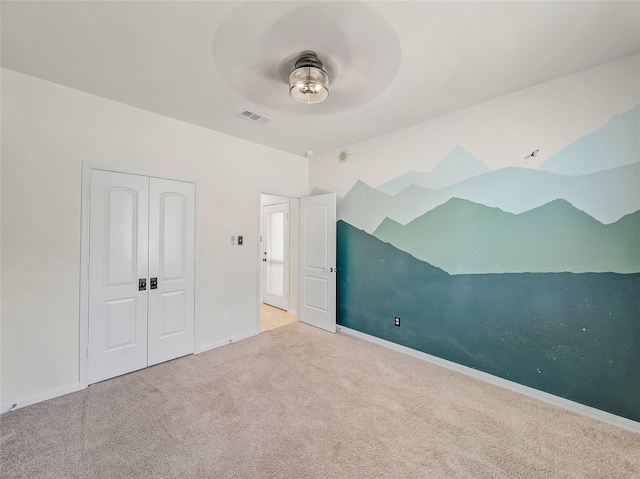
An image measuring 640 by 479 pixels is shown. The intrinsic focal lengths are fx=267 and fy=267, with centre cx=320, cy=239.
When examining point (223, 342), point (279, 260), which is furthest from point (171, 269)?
point (279, 260)

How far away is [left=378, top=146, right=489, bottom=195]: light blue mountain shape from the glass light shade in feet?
5.32

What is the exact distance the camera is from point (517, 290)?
257 cm

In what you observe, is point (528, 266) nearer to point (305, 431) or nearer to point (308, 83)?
point (305, 431)

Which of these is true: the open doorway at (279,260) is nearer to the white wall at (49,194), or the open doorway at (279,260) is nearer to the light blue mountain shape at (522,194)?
the light blue mountain shape at (522,194)

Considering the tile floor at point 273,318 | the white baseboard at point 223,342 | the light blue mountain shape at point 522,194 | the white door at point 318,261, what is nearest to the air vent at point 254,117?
the white door at point 318,261

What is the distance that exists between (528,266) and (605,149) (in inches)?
43.3

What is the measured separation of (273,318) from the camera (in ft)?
15.6

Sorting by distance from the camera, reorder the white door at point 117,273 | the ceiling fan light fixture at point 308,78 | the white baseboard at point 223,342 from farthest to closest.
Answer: the white baseboard at point 223,342 < the white door at point 117,273 < the ceiling fan light fixture at point 308,78

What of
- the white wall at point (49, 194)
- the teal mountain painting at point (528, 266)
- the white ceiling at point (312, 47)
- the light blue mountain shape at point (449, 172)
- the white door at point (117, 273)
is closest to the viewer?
the white ceiling at point (312, 47)

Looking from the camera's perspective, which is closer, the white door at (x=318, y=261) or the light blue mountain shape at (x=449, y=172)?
the light blue mountain shape at (x=449, y=172)

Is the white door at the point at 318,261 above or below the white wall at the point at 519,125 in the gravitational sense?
below

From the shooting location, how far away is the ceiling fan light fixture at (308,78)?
6.52 feet

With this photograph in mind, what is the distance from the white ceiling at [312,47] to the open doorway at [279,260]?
2.43 metres

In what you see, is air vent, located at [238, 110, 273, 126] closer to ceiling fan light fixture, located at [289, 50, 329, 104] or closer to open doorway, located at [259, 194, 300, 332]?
ceiling fan light fixture, located at [289, 50, 329, 104]
